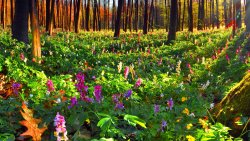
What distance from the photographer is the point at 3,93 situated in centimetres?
593

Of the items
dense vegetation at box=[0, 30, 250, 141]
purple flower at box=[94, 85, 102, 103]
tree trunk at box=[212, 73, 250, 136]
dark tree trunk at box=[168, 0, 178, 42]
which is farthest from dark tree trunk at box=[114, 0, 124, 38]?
purple flower at box=[94, 85, 102, 103]

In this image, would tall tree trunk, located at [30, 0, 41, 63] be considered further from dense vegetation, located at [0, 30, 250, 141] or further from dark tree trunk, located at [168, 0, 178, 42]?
dark tree trunk, located at [168, 0, 178, 42]

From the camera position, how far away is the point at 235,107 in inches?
170

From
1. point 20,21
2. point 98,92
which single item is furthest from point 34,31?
point 98,92

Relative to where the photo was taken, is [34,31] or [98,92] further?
[34,31]

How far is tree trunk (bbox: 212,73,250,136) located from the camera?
4137 millimetres

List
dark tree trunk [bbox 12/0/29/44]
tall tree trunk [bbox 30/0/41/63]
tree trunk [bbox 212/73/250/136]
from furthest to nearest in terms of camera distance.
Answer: dark tree trunk [bbox 12/0/29/44], tall tree trunk [bbox 30/0/41/63], tree trunk [bbox 212/73/250/136]

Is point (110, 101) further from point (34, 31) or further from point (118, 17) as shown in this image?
point (118, 17)

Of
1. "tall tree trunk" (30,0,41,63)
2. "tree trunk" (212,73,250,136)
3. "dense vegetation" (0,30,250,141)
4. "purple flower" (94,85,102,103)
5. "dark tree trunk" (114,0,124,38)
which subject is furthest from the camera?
"dark tree trunk" (114,0,124,38)

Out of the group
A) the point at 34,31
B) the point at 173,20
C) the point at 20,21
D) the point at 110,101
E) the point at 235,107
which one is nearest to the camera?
the point at 110,101

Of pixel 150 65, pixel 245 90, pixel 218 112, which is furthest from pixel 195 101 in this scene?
pixel 150 65

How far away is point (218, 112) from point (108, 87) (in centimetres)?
196

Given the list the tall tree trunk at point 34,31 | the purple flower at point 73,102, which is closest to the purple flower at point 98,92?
the purple flower at point 73,102

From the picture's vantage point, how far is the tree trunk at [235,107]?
414 centimetres
